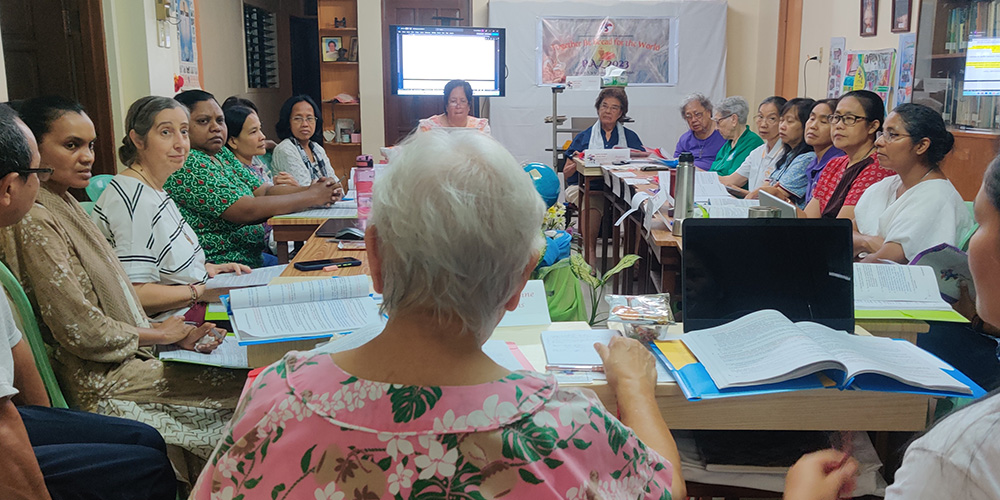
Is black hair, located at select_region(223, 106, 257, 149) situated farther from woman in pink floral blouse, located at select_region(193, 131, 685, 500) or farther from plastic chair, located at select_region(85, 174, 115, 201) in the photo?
woman in pink floral blouse, located at select_region(193, 131, 685, 500)

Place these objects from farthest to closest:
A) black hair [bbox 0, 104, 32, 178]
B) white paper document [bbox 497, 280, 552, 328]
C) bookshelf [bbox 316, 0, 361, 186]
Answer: bookshelf [bbox 316, 0, 361, 186] < white paper document [bbox 497, 280, 552, 328] < black hair [bbox 0, 104, 32, 178]

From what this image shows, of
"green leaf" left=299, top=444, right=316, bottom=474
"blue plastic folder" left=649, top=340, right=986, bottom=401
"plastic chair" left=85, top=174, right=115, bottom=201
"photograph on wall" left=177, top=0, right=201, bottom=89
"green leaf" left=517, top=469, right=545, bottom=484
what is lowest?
"blue plastic folder" left=649, top=340, right=986, bottom=401

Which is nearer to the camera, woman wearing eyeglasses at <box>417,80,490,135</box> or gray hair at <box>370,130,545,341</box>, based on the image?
gray hair at <box>370,130,545,341</box>

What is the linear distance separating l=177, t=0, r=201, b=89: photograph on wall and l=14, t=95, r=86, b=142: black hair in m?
3.30

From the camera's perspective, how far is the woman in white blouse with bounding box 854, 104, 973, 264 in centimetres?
251

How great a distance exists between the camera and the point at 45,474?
1.50 m

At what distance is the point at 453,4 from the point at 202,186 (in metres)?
4.80

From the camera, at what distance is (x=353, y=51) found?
721 cm

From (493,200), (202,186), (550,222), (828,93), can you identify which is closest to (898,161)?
(550,222)

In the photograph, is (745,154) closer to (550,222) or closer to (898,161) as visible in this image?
(898,161)

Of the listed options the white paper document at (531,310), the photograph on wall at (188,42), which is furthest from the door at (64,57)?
the white paper document at (531,310)

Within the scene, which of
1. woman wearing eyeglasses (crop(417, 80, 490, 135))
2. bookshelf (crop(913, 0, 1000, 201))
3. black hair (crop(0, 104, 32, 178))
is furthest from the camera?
woman wearing eyeglasses (crop(417, 80, 490, 135))

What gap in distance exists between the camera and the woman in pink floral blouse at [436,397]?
829mm

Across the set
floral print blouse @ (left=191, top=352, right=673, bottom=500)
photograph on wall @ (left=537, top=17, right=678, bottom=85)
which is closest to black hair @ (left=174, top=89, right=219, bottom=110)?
floral print blouse @ (left=191, top=352, right=673, bottom=500)
